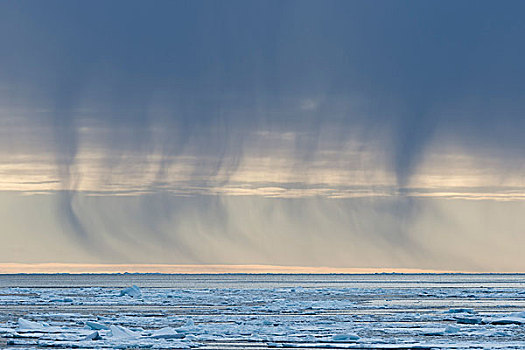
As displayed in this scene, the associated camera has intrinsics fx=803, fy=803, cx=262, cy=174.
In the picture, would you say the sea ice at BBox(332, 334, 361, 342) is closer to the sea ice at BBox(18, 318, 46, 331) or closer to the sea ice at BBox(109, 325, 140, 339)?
the sea ice at BBox(109, 325, 140, 339)

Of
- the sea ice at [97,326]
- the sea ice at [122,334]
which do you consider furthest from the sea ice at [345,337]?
the sea ice at [97,326]

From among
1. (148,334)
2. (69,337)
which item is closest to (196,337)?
(148,334)

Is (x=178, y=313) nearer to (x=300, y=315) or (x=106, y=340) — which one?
(x=300, y=315)

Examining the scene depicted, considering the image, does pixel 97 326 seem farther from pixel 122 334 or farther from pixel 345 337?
pixel 345 337

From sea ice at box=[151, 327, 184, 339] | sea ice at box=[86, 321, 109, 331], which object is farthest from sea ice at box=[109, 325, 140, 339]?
Result: sea ice at box=[86, 321, 109, 331]

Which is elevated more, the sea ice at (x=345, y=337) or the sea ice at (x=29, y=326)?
the sea ice at (x=29, y=326)

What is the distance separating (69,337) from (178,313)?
1327 cm

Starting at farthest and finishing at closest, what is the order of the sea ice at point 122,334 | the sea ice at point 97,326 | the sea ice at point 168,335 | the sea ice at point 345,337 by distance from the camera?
1. the sea ice at point 97,326
2. the sea ice at point 168,335
3. the sea ice at point 122,334
4. the sea ice at point 345,337

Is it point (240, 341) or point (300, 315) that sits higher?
point (300, 315)

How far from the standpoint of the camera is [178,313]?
37.8 meters

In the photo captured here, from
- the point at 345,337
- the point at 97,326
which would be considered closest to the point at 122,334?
the point at 97,326

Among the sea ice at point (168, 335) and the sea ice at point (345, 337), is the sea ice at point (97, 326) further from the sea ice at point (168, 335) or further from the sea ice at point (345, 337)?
the sea ice at point (345, 337)

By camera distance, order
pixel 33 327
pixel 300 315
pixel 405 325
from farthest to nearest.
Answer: pixel 300 315 < pixel 405 325 < pixel 33 327

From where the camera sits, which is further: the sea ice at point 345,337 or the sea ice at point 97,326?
the sea ice at point 97,326
